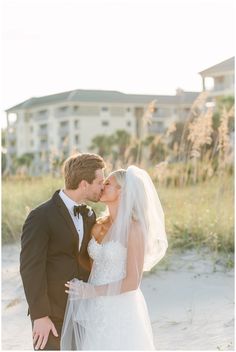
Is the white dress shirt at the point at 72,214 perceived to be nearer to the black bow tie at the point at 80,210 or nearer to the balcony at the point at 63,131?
the black bow tie at the point at 80,210

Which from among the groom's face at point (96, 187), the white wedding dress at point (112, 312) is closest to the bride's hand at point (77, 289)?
the white wedding dress at point (112, 312)

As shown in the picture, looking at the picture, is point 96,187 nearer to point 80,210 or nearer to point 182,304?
point 80,210

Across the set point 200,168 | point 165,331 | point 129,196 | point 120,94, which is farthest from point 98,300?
point 120,94

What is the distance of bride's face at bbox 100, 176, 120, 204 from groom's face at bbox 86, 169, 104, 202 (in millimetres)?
91

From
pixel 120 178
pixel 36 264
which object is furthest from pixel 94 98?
pixel 36 264

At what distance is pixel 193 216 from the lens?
7555mm

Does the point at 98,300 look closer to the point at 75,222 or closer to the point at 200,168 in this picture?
the point at 75,222

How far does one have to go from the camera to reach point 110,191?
3.63 meters

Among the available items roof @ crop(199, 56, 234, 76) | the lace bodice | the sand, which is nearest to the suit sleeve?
the lace bodice

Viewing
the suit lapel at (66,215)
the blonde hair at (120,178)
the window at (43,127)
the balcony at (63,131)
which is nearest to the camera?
the suit lapel at (66,215)

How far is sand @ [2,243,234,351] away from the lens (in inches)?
210

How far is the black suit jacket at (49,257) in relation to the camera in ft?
10.9

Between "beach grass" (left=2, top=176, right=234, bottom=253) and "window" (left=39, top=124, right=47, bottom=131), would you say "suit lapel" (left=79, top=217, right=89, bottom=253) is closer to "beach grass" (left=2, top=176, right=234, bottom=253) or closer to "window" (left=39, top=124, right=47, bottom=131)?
"beach grass" (left=2, top=176, right=234, bottom=253)

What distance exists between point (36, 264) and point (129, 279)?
530 mm
